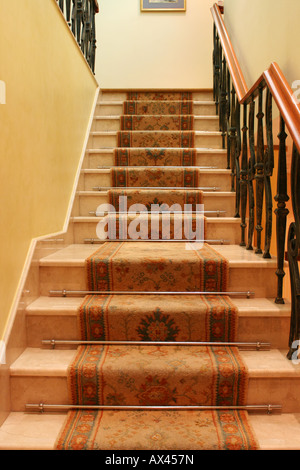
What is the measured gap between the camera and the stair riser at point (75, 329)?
1.70 meters

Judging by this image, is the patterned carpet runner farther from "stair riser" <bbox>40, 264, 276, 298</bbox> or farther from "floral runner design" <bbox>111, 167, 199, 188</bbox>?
"floral runner design" <bbox>111, 167, 199, 188</bbox>

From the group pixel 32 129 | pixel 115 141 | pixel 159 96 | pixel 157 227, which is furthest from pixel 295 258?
pixel 159 96

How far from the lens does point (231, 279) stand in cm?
193

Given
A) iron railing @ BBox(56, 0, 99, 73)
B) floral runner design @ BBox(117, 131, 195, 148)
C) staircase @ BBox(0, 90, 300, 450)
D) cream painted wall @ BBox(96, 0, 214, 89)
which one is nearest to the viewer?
staircase @ BBox(0, 90, 300, 450)

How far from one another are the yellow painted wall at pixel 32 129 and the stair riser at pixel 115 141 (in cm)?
66

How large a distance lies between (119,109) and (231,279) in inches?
102

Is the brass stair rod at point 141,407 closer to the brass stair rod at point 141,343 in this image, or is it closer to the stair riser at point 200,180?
the brass stair rod at point 141,343

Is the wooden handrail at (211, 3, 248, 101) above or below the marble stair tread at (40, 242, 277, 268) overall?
above

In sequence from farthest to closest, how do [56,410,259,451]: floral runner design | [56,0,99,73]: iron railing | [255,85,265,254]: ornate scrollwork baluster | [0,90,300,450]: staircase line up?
[56,0,99,73]: iron railing < [255,85,265,254]: ornate scrollwork baluster < [0,90,300,450]: staircase < [56,410,259,451]: floral runner design

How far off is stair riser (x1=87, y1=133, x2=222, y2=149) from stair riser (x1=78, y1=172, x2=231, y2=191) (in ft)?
1.54

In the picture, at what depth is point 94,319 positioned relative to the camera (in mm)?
1703

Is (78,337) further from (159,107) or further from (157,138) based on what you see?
(159,107)

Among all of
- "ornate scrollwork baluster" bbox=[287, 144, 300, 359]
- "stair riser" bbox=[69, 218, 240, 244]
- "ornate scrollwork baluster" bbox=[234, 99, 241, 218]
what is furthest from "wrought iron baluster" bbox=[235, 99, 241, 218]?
"ornate scrollwork baluster" bbox=[287, 144, 300, 359]

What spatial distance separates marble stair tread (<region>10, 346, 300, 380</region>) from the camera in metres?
1.49
